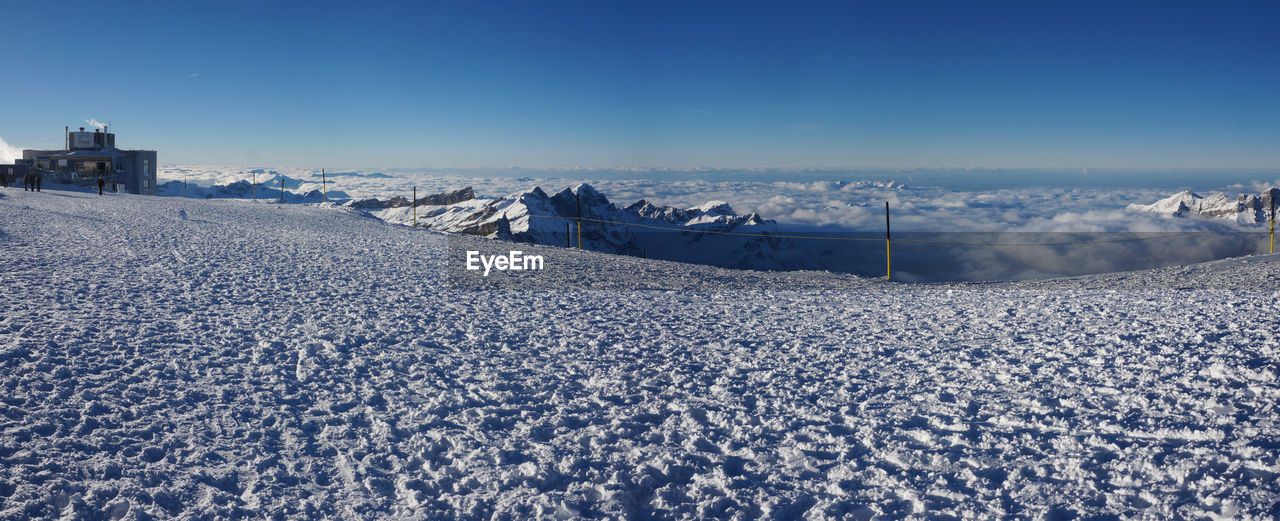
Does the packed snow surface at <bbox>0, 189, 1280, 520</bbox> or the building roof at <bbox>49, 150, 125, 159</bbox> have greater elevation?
the building roof at <bbox>49, 150, 125, 159</bbox>

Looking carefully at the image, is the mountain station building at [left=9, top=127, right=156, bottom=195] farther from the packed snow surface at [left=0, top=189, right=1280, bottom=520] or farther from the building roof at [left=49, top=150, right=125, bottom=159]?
the packed snow surface at [left=0, top=189, right=1280, bottom=520]

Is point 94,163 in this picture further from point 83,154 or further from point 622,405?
point 622,405

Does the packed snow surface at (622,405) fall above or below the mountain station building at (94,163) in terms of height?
below

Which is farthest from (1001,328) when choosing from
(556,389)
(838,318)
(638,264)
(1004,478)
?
(638,264)

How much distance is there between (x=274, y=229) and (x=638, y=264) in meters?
15.0

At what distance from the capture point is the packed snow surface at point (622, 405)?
5254 millimetres

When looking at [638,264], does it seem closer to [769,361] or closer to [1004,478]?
[769,361]

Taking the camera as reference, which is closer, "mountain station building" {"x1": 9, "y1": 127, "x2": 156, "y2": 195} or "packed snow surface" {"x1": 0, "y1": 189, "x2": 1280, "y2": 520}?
"packed snow surface" {"x1": 0, "y1": 189, "x2": 1280, "y2": 520}

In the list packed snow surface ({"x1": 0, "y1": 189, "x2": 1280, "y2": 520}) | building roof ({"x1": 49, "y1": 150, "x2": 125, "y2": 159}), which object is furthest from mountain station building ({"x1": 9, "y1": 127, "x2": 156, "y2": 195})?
packed snow surface ({"x1": 0, "y1": 189, "x2": 1280, "y2": 520})

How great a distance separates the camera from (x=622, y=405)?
727cm

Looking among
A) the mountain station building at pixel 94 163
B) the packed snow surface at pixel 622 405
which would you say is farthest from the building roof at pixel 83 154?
the packed snow surface at pixel 622 405

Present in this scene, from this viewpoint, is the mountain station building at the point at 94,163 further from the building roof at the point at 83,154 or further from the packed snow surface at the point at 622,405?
the packed snow surface at the point at 622,405

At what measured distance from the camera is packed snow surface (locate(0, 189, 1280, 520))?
5.25m

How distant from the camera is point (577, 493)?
5.36 m
